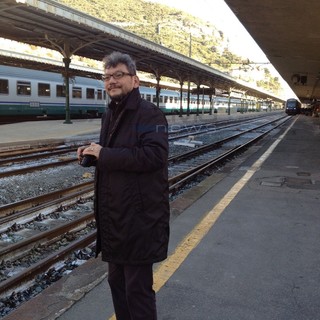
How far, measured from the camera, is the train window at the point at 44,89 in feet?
86.2

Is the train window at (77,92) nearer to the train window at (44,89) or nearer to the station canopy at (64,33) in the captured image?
the station canopy at (64,33)

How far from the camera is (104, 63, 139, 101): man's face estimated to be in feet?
7.89

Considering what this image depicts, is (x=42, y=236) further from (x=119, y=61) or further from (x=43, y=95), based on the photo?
(x=43, y=95)

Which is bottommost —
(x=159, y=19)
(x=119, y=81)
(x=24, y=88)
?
(x=119, y=81)

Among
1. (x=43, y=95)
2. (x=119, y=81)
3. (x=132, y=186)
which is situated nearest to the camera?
(x=132, y=186)

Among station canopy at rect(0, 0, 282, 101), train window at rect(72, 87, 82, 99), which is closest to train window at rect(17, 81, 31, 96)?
station canopy at rect(0, 0, 282, 101)

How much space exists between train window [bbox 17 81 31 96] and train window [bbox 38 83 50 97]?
98 centimetres

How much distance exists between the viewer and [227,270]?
3887 mm

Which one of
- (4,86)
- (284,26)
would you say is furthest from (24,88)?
(284,26)

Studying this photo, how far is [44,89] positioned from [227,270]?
81.5ft

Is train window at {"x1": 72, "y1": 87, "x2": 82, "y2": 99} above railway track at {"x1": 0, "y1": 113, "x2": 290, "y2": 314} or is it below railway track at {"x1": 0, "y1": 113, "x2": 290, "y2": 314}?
above

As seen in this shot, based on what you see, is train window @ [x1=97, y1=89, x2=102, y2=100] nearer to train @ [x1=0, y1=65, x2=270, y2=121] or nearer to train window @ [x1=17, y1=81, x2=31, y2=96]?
train @ [x1=0, y1=65, x2=270, y2=121]

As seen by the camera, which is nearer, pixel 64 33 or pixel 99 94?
pixel 64 33

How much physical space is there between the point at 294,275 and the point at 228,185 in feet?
14.3
